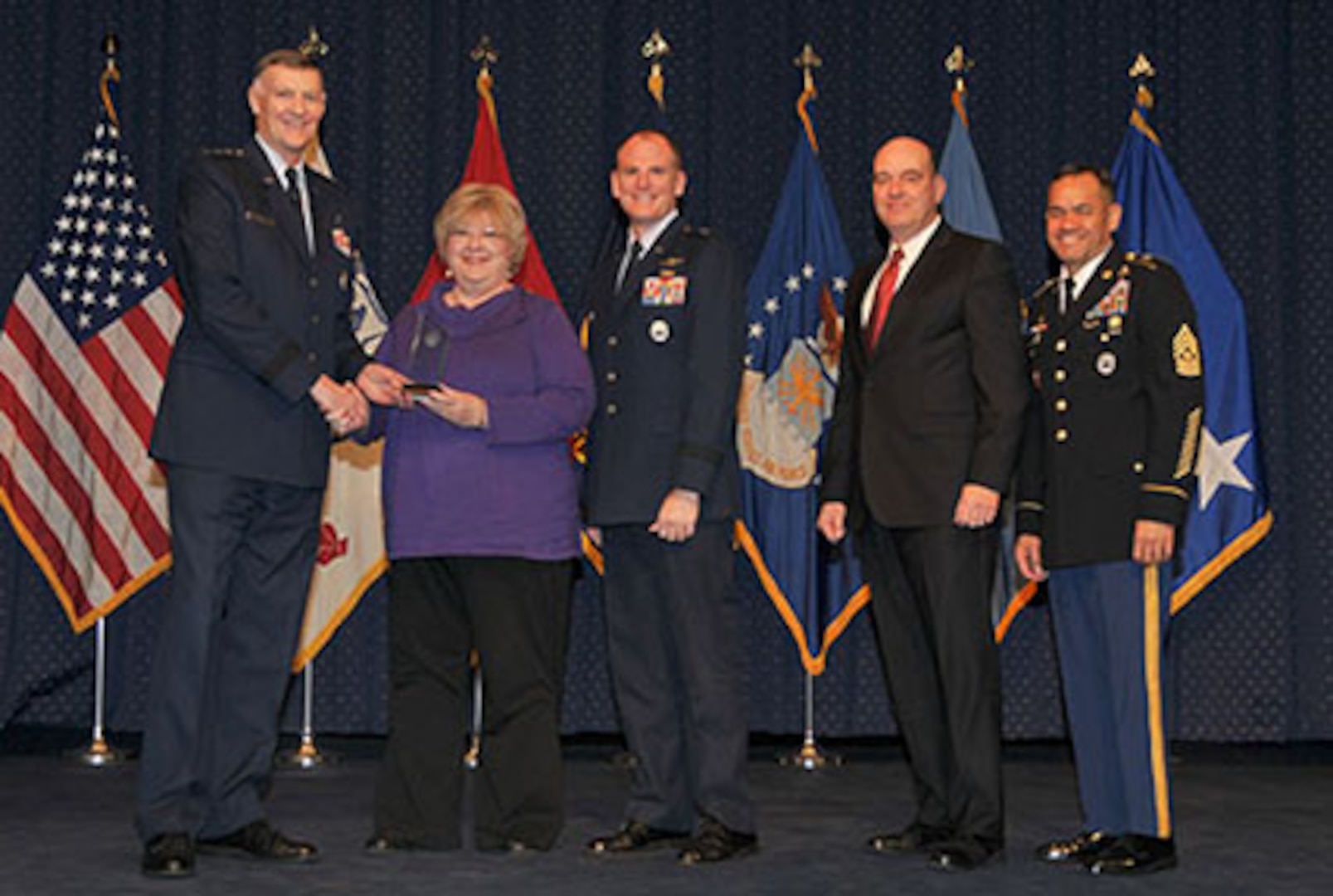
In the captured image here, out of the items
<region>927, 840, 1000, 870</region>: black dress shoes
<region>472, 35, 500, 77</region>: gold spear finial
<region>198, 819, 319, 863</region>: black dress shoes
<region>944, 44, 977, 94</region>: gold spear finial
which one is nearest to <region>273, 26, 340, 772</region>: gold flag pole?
<region>472, 35, 500, 77</region>: gold spear finial

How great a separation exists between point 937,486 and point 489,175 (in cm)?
279

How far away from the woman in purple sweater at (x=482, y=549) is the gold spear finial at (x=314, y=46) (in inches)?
107

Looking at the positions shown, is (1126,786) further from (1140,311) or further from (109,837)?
(109,837)

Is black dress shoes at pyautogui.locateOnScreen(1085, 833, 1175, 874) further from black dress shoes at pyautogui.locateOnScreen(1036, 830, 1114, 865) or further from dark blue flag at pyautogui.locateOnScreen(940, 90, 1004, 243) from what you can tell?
dark blue flag at pyautogui.locateOnScreen(940, 90, 1004, 243)

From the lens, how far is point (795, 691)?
5.89m

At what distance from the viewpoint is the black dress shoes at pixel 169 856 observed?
3.14 metres

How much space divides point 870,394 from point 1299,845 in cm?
149

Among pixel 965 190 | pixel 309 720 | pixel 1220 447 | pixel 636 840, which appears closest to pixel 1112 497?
pixel 636 840

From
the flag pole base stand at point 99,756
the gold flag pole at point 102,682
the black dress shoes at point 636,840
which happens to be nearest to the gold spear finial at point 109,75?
the gold flag pole at point 102,682

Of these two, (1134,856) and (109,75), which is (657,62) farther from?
(1134,856)

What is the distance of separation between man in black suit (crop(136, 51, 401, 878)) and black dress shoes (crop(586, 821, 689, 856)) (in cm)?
64

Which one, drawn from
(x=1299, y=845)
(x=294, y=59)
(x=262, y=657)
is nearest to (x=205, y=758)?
(x=262, y=657)

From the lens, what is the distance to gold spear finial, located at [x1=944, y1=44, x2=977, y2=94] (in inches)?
232

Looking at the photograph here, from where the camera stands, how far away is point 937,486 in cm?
345
